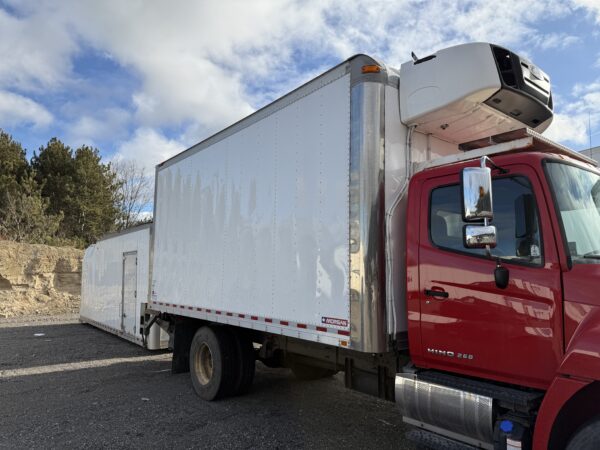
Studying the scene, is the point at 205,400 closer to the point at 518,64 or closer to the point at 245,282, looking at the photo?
the point at 245,282

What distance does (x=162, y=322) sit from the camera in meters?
7.80

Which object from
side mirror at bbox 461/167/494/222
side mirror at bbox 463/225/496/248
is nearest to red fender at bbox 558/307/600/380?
side mirror at bbox 463/225/496/248

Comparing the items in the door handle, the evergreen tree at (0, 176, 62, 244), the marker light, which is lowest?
the door handle

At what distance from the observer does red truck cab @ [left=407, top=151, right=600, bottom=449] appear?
8.52 feet

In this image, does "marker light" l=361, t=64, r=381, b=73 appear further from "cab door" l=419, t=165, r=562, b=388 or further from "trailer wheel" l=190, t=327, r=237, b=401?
"trailer wheel" l=190, t=327, r=237, b=401

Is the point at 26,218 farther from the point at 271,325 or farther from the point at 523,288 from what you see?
the point at 523,288

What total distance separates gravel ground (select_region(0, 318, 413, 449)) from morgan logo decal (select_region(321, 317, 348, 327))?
4.74ft

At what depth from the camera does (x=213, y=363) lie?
6008mm

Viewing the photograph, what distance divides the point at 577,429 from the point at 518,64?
8.76 ft

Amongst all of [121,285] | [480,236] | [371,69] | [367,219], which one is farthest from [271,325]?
[121,285]

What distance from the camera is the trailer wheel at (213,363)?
19.4ft

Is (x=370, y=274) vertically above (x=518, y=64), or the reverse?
(x=518, y=64)

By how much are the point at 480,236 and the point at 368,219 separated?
1041 millimetres

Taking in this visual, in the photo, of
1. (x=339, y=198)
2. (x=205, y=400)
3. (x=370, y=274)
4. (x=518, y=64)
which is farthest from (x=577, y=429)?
(x=205, y=400)
